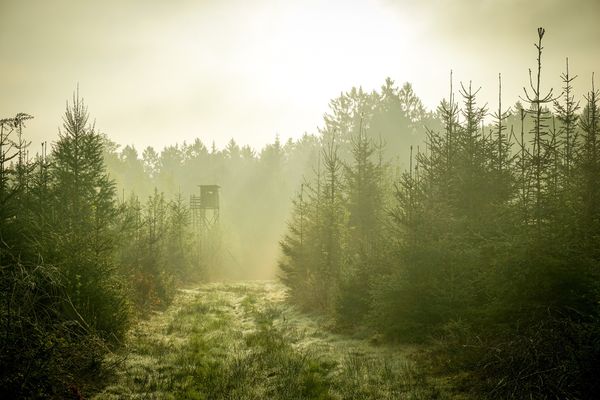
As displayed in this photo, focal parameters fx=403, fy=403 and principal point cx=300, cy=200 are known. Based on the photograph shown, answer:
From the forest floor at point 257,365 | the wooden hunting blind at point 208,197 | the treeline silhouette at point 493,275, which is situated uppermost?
the wooden hunting blind at point 208,197

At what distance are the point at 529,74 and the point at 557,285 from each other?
509 centimetres

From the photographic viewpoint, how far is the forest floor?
8055mm

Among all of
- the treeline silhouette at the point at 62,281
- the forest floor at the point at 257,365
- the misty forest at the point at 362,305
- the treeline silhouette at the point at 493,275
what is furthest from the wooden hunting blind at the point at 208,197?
the forest floor at the point at 257,365

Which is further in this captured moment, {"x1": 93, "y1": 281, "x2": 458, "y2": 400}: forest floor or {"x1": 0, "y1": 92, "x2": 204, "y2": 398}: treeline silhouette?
{"x1": 93, "y1": 281, "x2": 458, "y2": 400}: forest floor

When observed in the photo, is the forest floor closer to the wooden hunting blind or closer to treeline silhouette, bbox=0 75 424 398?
treeline silhouette, bbox=0 75 424 398

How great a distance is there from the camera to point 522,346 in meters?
6.71

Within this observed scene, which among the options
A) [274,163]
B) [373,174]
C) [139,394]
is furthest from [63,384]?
[274,163]

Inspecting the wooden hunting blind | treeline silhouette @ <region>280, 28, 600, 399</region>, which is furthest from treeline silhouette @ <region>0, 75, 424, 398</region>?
treeline silhouette @ <region>280, 28, 600, 399</region>

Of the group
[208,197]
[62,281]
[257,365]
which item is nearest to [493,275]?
[257,365]

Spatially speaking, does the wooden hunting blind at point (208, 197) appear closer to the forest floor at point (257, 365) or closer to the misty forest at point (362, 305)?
the misty forest at point (362, 305)

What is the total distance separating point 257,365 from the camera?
10016 mm

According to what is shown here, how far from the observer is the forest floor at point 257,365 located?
8.05m

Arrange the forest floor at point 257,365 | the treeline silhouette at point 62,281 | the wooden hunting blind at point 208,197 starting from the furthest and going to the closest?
the wooden hunting blind at point 208,197
the forest floor at point 257,365
the treeline silhouette at point 62,281

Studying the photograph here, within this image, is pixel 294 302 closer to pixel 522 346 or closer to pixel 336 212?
pixel 336 212
